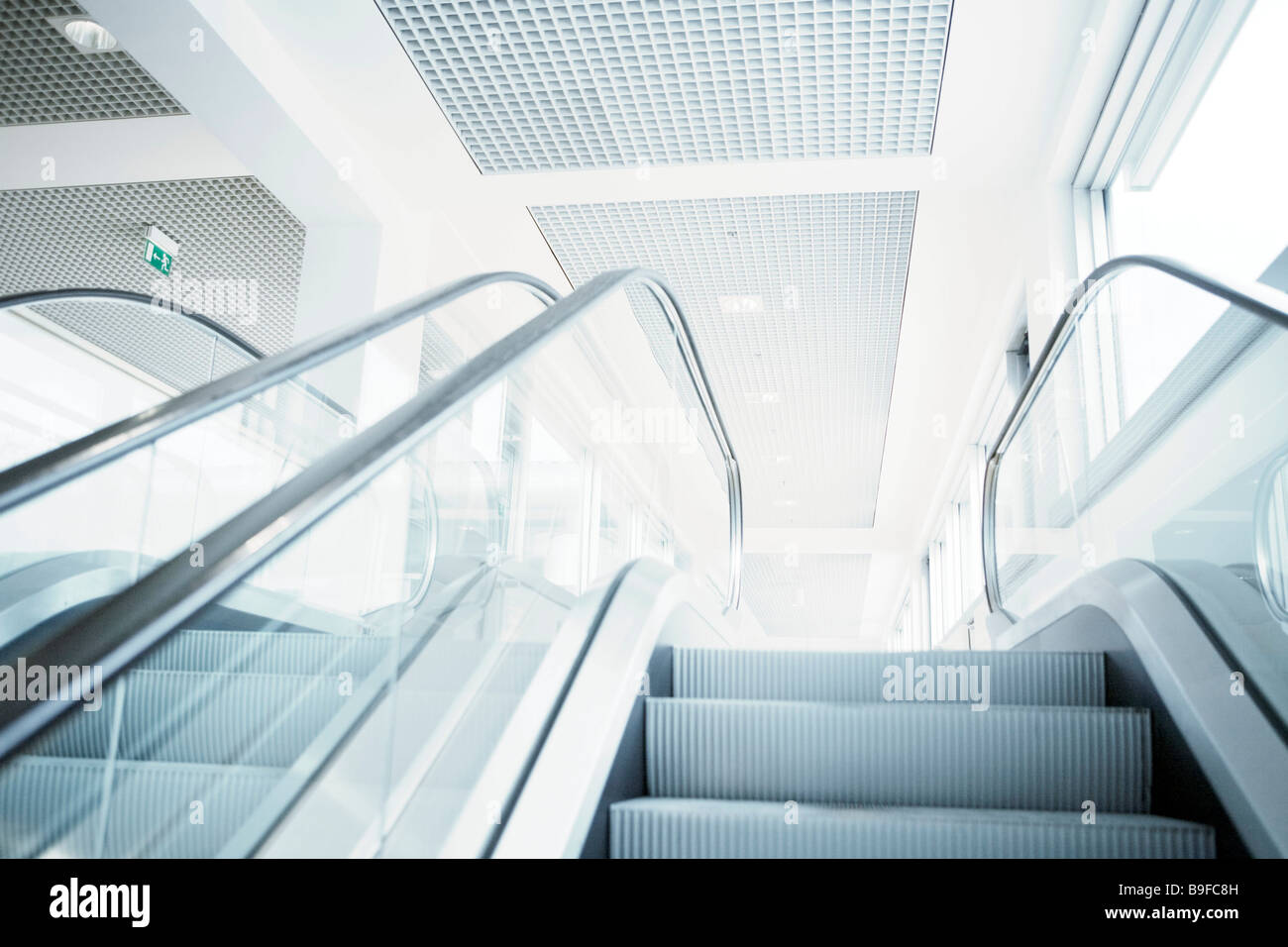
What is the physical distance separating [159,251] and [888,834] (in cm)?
598

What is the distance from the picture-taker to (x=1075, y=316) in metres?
3.18

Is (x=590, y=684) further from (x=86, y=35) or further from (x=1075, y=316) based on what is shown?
(x=86, y=35)

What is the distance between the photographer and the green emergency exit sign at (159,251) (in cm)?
596

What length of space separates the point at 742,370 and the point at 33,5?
213 inches

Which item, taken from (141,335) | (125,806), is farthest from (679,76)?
(141,335)

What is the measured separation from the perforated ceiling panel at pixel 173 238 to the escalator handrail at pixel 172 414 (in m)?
3.72

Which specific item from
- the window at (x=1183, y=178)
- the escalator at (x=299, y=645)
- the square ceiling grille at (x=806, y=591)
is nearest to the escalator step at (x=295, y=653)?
the escalator at (x=299, y=645)

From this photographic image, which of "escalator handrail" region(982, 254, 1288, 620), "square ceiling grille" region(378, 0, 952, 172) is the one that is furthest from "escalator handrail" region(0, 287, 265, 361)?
"escalator handrail" region(982, 254, 1288, 620)

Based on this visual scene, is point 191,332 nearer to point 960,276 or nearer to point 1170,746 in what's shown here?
point 960,276

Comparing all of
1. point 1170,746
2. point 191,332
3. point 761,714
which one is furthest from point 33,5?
point 1170,746

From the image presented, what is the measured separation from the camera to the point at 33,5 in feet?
13.3

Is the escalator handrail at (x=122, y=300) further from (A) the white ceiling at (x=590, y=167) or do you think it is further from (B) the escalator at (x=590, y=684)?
(B) the escalator at (x=590, y=684)

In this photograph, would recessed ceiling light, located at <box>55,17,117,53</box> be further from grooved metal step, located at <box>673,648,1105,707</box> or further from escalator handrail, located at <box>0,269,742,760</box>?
grooved metal step, located at <box>673,648,1105,707</box>

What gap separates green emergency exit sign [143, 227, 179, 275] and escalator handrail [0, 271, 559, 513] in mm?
4667
